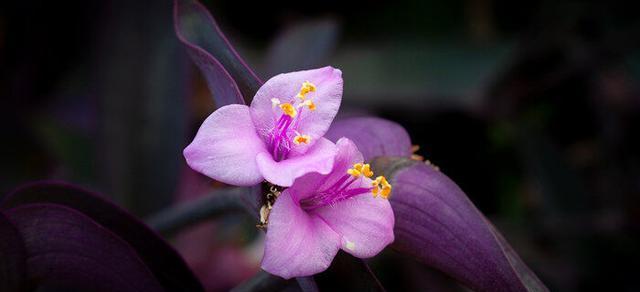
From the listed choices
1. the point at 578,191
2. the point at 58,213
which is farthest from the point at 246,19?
the point at 58,213

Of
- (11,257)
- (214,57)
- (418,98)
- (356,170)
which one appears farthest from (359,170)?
(418,98)

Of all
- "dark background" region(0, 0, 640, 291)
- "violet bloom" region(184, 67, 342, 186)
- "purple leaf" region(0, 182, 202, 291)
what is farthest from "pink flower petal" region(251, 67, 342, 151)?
"dark background" region(0, 0, 640, 291)

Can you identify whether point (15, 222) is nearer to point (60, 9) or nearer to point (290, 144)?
point (290, 144)

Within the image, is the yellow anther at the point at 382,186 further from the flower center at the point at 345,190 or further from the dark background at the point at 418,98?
the dark background at the point at 418,98

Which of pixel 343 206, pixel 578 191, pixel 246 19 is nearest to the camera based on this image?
pixel 343 206

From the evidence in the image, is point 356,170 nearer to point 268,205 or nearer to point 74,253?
point 268,205

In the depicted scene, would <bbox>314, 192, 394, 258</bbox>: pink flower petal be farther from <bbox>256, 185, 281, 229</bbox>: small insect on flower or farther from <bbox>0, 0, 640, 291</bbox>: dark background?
<bbox>0, 0, 640, 291</bbox>: dark background

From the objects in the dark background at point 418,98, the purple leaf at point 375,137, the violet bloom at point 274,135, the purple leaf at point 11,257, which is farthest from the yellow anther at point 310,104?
the dark background at point 418,98
